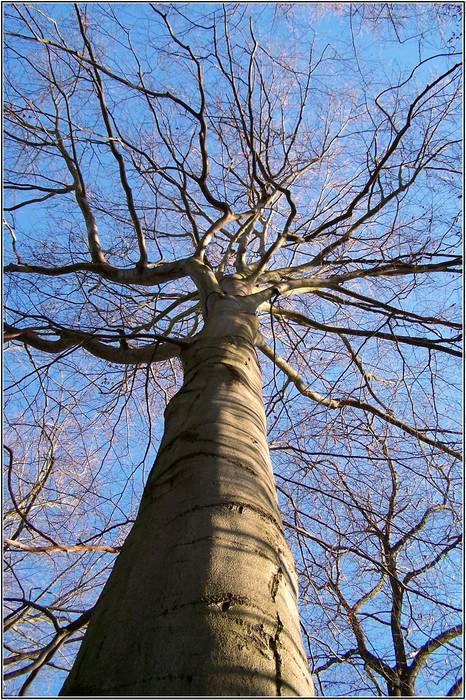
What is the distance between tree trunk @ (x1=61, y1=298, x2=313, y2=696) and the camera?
2.42ft

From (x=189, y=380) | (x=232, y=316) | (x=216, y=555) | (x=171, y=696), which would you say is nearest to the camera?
(x=171, y=696)

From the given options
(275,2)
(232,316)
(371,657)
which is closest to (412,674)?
(371,657)

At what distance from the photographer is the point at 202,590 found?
851 mm

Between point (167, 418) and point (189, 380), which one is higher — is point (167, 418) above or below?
below

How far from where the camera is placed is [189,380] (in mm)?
1776

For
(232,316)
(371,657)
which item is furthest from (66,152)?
(371,657)

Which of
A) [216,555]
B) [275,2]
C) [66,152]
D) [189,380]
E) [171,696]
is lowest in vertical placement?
[171,696]

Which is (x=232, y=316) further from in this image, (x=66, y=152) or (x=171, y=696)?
(x=66, y=152)

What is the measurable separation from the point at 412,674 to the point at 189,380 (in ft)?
11.9

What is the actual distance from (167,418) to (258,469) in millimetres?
451

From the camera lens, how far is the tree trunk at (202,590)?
2.42 feet

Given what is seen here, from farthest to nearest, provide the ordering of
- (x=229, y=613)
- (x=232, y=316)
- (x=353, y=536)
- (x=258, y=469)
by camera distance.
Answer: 1. (x=353, y=536)
2. (x=232, y=316)
3. (x=258, y=469)
4. (x=229, y=613)

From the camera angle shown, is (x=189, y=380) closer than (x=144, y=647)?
No

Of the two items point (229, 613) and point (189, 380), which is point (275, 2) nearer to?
point (189, 380)
